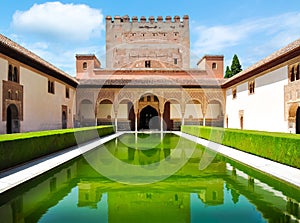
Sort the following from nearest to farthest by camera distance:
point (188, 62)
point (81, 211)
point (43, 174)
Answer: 1. point (81, 211)
2. point (43, 174)
3. point (188, 62)

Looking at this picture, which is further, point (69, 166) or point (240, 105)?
point (240, 105)

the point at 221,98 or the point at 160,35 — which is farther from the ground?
the point at 160,35

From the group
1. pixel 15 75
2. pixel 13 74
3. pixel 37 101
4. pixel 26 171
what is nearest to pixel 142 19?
pixel 37 101

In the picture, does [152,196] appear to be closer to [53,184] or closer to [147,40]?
[53,184]

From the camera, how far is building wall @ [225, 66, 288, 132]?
14.2 metres

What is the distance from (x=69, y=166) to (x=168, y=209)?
13.8ft

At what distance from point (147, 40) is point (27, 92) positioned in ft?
77.9

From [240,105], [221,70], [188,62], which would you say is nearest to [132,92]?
[240,105]

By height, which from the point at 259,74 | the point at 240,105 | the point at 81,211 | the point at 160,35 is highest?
the point at 160,35

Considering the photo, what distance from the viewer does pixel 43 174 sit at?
6.66 metres

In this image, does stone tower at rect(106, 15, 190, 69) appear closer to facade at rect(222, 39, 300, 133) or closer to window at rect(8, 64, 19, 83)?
facade at rect(222, 39, 300, 133)

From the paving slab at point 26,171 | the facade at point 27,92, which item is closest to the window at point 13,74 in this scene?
the facade at point 27,92

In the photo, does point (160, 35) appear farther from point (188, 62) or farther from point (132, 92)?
point (132, 92)

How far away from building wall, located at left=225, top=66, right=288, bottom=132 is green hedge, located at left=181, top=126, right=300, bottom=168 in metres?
3.03
